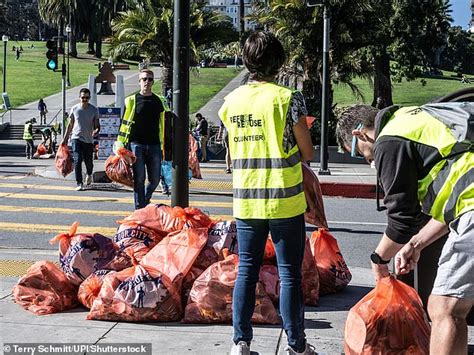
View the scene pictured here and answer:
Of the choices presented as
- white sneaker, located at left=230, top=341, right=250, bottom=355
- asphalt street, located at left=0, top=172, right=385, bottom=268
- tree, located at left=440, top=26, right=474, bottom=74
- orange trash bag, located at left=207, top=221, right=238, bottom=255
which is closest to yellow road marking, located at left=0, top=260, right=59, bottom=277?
asphalt street, located at left=0, top=172, right=385, bottom=268

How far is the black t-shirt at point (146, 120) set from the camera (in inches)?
333

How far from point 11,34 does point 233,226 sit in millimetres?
138999

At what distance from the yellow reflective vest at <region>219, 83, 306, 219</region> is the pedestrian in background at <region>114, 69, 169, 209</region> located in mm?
4076

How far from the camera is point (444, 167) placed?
3578mm

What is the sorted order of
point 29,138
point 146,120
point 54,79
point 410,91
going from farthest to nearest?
point 54,79 → point 410,91 → point 29,138 → point 146,120

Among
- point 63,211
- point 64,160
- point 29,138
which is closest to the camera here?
point 63,211

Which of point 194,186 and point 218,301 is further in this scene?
point 194,186

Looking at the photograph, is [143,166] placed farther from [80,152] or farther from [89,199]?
[80,152]

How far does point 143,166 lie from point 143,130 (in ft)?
1.28

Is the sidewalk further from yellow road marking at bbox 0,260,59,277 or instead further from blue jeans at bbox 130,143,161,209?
yellow road marking at bbox 0,260,59,277

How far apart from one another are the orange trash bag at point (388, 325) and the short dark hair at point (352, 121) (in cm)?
78

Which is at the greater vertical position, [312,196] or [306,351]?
[312,196]

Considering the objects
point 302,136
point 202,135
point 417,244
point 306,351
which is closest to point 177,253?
point 306,351

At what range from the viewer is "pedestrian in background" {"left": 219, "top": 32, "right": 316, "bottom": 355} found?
4.34 metres
